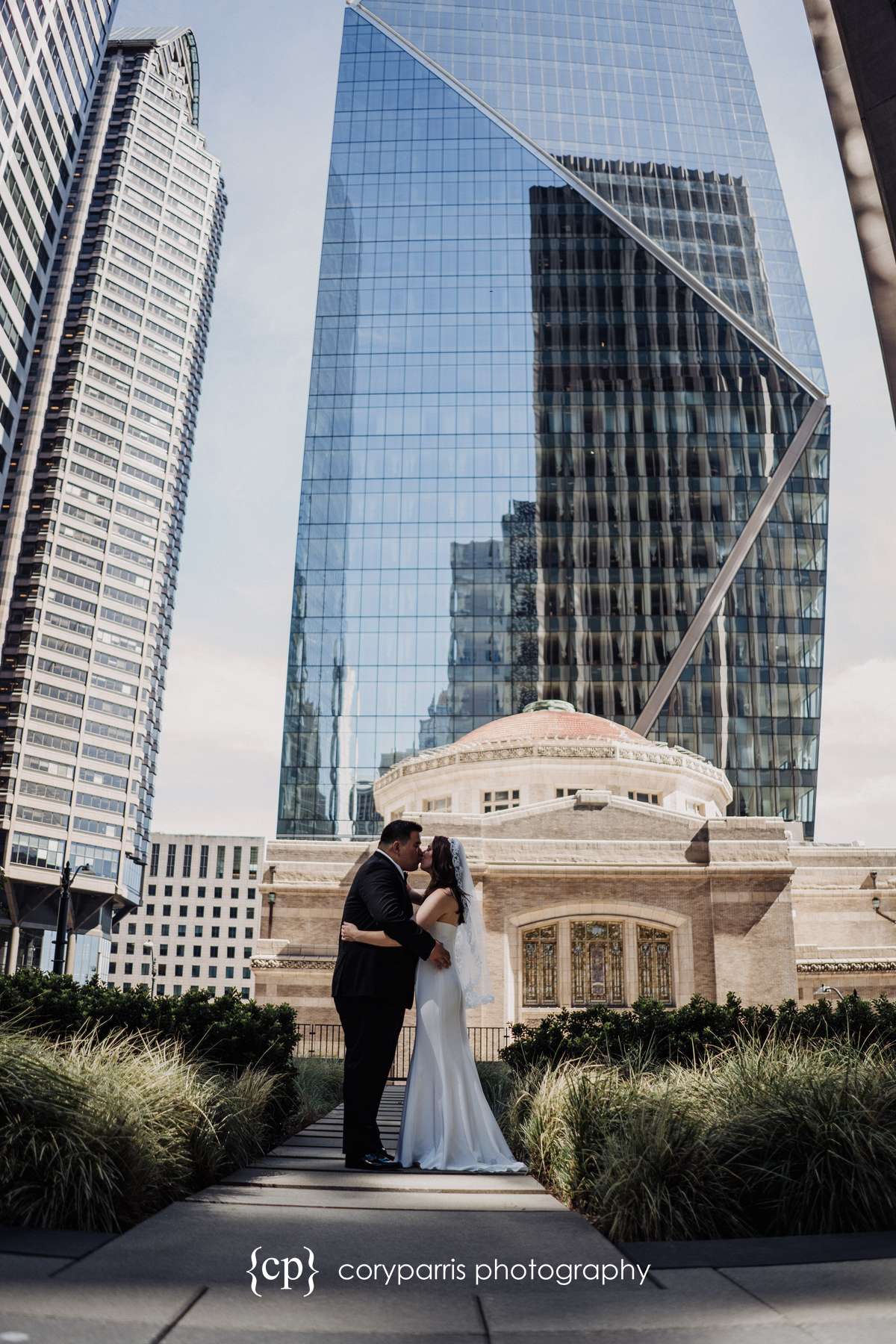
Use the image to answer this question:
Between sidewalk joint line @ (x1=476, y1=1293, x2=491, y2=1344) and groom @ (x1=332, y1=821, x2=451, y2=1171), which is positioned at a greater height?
groom @ (x1=332, y1=821, x2=451, y2=1171)

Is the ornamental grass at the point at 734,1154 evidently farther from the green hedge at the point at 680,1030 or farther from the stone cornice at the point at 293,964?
the stone cornice at the point at 293,964

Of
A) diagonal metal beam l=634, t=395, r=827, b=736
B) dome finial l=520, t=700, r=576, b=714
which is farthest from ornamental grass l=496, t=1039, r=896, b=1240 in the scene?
diagonal metal beam l=634, t=395, r=827, b=736

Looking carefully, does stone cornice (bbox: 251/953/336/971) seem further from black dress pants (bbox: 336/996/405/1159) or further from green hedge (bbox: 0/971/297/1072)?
black dress pants (bbox: 336/996/405/1159)

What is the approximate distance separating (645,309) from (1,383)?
51.1m

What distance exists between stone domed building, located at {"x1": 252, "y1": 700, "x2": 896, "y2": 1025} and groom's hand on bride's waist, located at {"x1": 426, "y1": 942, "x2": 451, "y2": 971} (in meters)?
16.8

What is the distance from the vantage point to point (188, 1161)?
638 centimetres

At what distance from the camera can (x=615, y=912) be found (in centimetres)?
2592

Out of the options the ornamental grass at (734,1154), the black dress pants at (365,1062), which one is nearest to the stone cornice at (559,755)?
the black dress pants at (365,1062)

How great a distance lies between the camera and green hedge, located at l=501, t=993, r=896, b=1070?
11.1m

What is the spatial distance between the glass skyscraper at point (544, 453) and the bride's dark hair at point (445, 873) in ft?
216

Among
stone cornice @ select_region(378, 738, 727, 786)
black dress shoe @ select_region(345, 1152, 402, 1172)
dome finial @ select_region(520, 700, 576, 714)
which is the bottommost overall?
black dress shoe @ select_region(345, 1152, 402, 1172)

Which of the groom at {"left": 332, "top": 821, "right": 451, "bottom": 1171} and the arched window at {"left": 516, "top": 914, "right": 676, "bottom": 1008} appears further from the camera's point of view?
the arched window at {"left": 516, "top": 914, "right": 676, "bottom": 1008}

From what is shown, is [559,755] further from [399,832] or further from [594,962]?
[399,832]

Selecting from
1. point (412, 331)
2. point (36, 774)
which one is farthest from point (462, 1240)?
point (36, 774)
